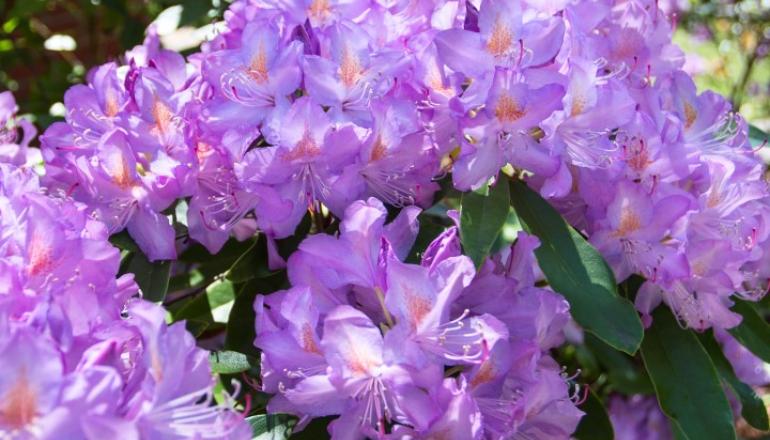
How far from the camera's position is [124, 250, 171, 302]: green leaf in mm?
1040

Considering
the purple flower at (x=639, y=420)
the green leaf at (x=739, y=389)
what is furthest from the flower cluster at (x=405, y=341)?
the purple flower at (x=639, y=420)

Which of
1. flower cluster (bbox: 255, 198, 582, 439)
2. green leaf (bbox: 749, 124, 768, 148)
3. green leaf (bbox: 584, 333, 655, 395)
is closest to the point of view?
flower cluster (bbox: 255, 198, 582, 439)

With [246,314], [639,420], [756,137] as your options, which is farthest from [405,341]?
[639,420]

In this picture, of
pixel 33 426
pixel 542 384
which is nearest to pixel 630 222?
pixel 542 384

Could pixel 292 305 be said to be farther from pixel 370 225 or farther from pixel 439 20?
pixel 439 20

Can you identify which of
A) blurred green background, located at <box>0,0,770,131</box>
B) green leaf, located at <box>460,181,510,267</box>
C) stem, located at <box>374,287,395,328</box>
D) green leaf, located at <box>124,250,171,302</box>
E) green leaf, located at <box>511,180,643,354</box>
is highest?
green leaf, located at <box>460,181,510,267</box>

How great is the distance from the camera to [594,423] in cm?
119

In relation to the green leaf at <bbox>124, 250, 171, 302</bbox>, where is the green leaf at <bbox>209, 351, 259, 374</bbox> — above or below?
below

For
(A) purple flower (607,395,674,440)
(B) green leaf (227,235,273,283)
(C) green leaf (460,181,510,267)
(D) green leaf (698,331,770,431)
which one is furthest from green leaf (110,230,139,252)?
(A) purple flower (607,395,674,440)

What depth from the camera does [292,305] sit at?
0.86 meters

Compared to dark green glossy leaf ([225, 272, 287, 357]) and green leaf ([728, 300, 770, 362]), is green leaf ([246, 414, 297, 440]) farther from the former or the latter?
green leaf ([728, 300, 770, 362])

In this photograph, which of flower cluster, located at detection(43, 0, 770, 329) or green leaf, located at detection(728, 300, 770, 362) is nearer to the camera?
flower cluster, located at detection(43, 0, 770, 329)

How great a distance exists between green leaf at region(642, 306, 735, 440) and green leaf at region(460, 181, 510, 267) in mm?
278

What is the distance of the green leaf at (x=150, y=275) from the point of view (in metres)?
1.04
